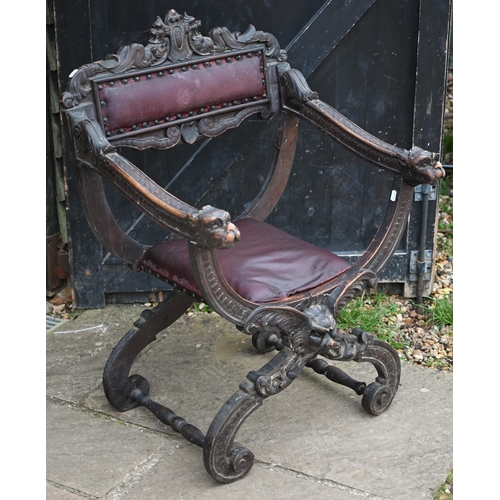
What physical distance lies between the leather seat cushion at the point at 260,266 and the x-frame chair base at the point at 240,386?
0.20 metres

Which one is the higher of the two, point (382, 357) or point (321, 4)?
point (321, 4)

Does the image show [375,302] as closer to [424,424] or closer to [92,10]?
[424,424]

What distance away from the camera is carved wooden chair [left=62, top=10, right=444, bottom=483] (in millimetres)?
2342

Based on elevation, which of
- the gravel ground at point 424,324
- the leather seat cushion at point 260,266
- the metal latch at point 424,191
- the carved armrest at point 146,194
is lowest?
the gravel ground at point 424,324

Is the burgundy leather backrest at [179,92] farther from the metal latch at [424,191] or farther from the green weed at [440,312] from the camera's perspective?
the green weed at [440,312]

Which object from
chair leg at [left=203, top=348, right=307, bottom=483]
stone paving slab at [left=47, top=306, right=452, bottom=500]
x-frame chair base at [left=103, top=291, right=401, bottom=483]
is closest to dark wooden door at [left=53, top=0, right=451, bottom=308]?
stone paving slab at [left=47, top=306, right=452, bottom=500]

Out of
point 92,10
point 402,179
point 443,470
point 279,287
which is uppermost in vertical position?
point 92,10

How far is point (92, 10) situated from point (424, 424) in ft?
6.55

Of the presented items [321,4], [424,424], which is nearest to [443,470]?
[424,424]

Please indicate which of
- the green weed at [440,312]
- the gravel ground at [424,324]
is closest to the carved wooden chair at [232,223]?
the gravel ground at [424,324]

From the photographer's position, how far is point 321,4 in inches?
125

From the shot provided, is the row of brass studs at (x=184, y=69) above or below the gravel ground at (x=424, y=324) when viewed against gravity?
above

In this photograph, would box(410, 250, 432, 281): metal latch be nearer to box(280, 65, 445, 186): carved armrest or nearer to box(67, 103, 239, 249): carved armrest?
box(280, 65, 445, 186): carved armrest

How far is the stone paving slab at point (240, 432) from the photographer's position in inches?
98.2
